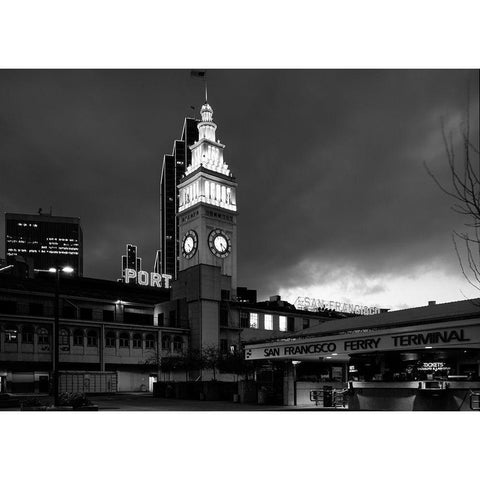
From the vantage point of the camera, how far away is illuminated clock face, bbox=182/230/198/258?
106 m

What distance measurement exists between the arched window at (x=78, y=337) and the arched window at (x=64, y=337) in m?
0.99

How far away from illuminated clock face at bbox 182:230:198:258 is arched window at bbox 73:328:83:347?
33.8m

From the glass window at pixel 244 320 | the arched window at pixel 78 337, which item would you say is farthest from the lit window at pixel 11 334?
the glass window at pixel 244 320

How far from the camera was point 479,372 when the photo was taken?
134 ft

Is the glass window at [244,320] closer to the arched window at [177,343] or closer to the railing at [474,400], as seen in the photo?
the arched window at [177,343]

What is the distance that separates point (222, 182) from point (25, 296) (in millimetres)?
44408

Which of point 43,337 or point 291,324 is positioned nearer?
point 43,337

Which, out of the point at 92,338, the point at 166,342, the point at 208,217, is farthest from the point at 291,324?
the point at 92,338

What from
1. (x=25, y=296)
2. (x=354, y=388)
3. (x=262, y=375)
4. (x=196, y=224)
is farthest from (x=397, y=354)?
(x=196, y=224)

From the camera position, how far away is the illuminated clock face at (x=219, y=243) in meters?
106

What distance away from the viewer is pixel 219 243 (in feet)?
352

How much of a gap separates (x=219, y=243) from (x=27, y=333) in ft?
143

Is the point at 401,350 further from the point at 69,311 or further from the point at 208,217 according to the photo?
the point at 208,217
